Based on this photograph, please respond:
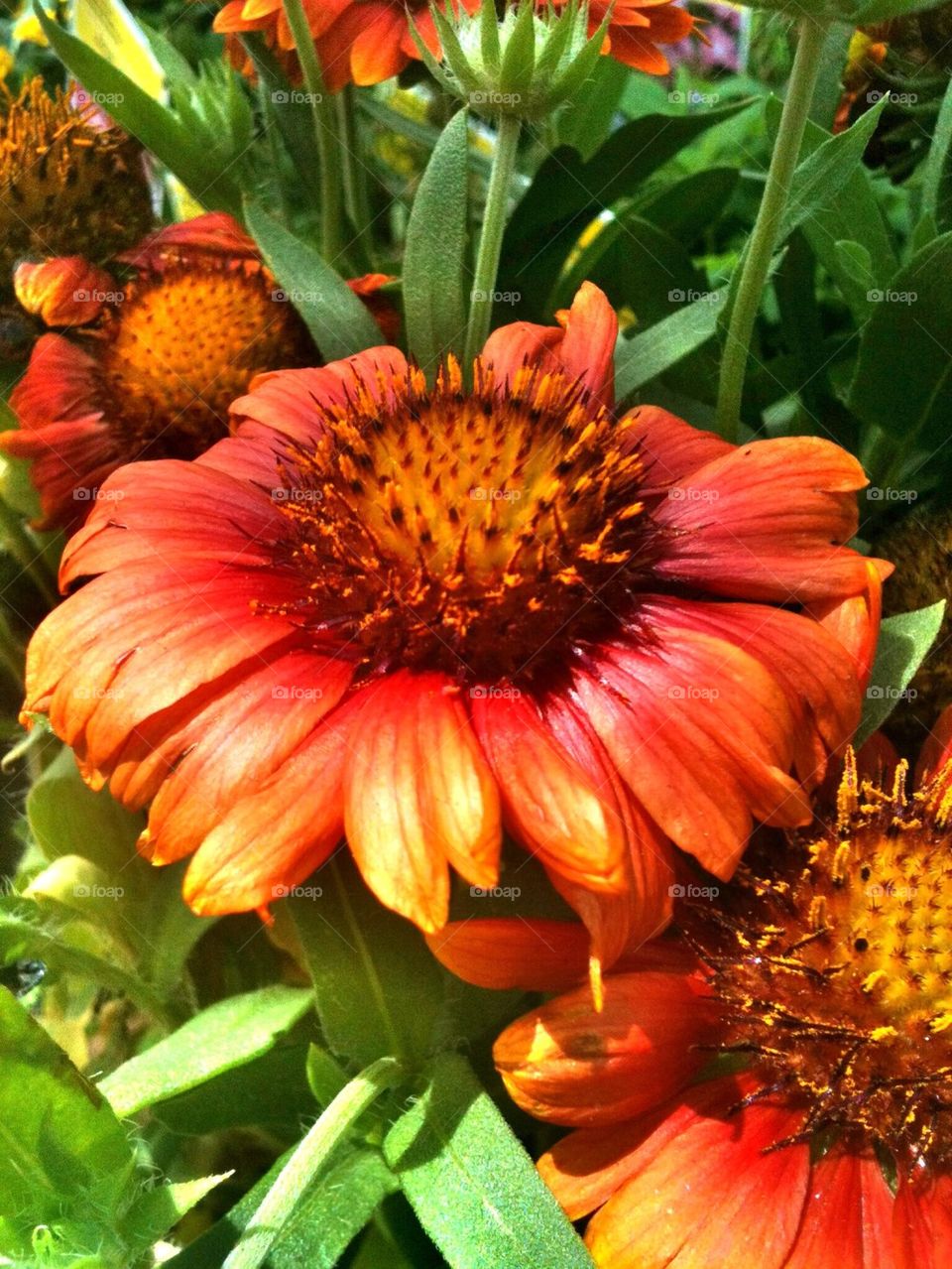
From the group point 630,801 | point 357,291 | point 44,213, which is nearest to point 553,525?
point 630,801

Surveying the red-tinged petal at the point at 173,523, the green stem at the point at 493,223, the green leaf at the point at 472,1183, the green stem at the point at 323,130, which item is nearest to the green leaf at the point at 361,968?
the green leaf at the point at 472,1183

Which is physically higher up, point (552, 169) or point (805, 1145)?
point (552, 169)

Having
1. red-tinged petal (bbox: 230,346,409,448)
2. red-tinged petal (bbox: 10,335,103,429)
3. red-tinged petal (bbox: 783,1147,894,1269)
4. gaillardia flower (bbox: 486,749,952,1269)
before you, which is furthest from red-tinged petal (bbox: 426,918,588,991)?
red-tinged petal (bbox: 10,335,103,429)

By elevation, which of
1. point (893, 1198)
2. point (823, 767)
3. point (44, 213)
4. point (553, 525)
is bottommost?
point (893, 1198)

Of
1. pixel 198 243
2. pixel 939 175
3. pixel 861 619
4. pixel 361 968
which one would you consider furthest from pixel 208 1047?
pixel 939 175

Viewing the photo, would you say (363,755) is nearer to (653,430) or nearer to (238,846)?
(238,846)

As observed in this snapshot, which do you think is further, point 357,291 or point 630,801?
point 357,291

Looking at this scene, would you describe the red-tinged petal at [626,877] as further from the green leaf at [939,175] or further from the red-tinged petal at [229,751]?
the green leaf at [939,175]
